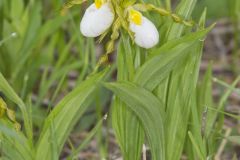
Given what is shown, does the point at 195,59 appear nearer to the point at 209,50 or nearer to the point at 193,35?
the point at 193,35

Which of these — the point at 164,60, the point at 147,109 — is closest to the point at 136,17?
the point at 164,60

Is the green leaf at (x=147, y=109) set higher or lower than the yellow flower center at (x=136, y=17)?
lower

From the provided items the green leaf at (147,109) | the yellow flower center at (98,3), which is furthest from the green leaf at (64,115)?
the yellow flower center at (98,3)

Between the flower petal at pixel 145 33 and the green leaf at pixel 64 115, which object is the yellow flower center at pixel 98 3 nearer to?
the flower petal at pixel 145 33

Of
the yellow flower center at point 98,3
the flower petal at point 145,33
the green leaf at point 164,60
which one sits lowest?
the green leaf at point 164,60

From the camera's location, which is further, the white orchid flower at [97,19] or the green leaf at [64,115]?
the green leaf at [64,115]

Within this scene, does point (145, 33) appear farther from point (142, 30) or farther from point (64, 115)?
point (64, 115)

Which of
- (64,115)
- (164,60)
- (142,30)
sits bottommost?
(64,115)
